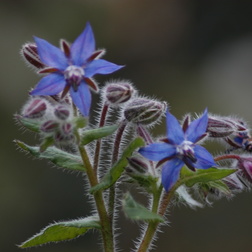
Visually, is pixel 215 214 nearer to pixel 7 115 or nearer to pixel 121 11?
pixel 7 115

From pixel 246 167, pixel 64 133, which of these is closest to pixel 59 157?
pixel 64 133

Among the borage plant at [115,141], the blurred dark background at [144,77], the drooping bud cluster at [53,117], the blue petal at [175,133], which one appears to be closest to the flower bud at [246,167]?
the borage plant at [115,141]

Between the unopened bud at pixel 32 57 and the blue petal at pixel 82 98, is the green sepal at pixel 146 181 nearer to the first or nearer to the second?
the blue petal at pixel 82 98

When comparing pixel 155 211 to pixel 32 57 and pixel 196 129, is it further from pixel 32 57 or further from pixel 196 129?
pixel 32 57

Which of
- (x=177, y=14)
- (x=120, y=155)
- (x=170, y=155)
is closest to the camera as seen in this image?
(x=170, y=155)

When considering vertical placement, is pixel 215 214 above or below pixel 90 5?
below

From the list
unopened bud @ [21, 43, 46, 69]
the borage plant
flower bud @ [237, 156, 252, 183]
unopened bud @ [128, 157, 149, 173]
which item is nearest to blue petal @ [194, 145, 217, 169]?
the borage plant

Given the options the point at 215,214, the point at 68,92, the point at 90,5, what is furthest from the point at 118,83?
the point at 90,5
